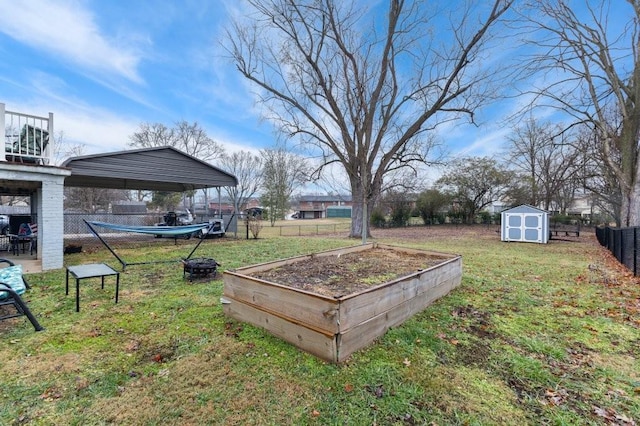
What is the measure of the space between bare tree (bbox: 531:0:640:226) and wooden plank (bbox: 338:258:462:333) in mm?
12077

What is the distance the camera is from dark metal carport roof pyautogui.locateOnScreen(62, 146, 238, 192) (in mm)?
8164

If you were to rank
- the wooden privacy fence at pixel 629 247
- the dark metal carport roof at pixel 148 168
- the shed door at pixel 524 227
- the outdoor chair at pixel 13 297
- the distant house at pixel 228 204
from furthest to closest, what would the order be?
1. the distant house at pixel 228 204
2. the shed door at pixel 524 227
3. the dark metal carport roof at pixel 148 168
4. the wooden privacy fence at pixel 629 247
5. the outdoor chair at pixel 13 297

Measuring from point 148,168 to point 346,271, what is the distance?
8.45m

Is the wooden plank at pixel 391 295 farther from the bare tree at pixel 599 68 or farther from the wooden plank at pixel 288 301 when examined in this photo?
the bare tree at pixel 599 68

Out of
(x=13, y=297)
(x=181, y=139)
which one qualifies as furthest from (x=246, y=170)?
(x=13, y=297)

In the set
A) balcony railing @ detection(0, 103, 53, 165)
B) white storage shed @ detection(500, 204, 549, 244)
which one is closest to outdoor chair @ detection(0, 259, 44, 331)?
balcony railing @ detection(0, 103, 53, 165)

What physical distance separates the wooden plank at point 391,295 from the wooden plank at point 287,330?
8.1 inches

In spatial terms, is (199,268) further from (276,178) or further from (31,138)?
(276,178)

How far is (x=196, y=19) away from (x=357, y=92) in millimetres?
6876

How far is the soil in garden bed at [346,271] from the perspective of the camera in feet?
11.5

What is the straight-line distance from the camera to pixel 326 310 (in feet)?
7.91

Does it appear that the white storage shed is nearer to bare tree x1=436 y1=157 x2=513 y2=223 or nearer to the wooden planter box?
bare tree x1=436 y1=157 x2=513 y2=223

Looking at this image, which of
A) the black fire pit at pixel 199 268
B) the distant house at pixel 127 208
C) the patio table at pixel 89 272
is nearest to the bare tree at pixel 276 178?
the distant house at pixel 127 208

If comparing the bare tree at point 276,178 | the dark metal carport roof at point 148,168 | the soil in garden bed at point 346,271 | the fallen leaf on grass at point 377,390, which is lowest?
the fallen leaf on grass at point 377,390
